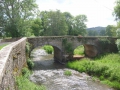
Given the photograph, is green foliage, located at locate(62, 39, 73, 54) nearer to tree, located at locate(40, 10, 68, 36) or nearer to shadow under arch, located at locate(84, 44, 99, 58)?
shadow under arch, located at locate(84, 44, 99, 58)

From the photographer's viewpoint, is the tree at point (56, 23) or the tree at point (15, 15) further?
the tree at point (56, 23)

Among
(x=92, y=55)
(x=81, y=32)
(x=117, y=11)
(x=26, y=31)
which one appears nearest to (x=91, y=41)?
(x=92, y=55)

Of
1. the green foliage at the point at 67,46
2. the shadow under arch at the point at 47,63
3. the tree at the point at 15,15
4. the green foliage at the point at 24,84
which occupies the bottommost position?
the shadow under arch at the point at 47,63

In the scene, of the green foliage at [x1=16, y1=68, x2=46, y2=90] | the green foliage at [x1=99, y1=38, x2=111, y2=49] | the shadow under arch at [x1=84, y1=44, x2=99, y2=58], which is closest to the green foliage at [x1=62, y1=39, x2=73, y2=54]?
the shadow under arch at [x1=84, y1=44, x2=99, y2=58]

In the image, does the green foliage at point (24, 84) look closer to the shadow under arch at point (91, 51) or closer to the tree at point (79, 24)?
the shadow under arch at point (91, 51)

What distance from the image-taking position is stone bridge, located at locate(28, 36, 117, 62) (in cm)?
2383

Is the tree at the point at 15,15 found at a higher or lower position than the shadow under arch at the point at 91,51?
higher

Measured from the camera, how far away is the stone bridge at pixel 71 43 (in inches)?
938

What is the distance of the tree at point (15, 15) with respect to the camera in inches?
1126

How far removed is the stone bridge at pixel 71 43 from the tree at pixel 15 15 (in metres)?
6.77

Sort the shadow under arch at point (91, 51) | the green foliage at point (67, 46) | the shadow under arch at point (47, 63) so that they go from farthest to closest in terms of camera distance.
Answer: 1. the shadow under arch at point (91, 51)
2. the green foliage at point (67, 46)
3. the shadow under arch at point (47, 63)

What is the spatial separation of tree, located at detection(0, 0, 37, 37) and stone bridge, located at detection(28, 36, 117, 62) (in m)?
6.77

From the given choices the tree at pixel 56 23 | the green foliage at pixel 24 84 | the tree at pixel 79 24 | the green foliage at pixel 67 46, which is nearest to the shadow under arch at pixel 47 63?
the green foliage at pixel 67 46

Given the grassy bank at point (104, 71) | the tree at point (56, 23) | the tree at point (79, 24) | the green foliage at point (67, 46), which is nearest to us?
the grassy bank at point (104, 71)
